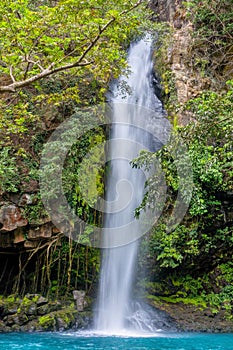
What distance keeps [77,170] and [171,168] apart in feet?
9.49

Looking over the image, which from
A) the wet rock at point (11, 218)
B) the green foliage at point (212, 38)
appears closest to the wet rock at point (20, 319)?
the wet rock at point (11, 218)

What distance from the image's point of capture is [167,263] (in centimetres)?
894

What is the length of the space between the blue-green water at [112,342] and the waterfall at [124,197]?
43.7 inches

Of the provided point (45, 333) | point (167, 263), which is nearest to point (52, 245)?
point (45, 333)

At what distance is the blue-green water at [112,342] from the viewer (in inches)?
256

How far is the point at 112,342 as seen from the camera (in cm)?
699

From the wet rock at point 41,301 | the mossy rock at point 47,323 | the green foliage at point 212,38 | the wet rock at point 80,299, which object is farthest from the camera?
the green foliage at point 212,38

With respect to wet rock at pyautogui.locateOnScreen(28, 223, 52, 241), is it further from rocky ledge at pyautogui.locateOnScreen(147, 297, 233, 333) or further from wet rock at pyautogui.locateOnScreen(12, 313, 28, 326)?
rocky ledge at pyautogui.locateOnScreen(147, 297, 233, 333)

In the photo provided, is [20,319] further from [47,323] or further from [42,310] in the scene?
[47,323]

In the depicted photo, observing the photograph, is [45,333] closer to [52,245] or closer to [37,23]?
[52,245]

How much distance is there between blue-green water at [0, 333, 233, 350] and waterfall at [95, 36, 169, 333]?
111 centimetres

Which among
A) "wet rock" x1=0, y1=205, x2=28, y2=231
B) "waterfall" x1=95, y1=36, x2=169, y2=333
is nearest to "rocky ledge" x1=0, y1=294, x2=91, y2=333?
"waterfall" x1=95, y1=36, x2=169, y2=333

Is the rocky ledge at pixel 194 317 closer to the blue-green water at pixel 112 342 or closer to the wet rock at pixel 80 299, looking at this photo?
the blue-green water at pixel 112 342

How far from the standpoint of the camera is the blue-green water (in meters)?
6.51
